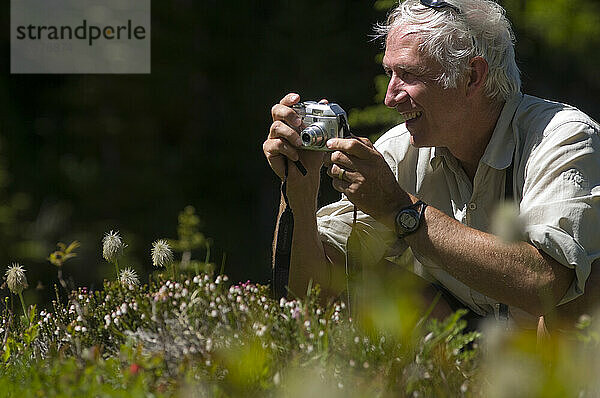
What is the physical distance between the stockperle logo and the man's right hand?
2.84m

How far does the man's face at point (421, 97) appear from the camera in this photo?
96.6 inches

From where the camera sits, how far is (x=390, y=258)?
2775 mm

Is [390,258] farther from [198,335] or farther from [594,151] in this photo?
[198,335]

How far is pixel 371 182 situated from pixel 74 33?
3287mm

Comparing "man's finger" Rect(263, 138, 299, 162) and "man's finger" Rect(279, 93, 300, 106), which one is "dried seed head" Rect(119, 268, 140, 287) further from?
"man's finger" Rect(279, 93, 300, 106)

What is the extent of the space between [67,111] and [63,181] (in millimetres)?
418

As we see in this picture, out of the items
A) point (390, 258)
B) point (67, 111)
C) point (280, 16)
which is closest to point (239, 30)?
point (280, 16)

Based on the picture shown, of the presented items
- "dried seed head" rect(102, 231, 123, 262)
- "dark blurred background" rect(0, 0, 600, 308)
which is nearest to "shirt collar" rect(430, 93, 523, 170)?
"dried seed head" rect(102, 231, 123, 262)

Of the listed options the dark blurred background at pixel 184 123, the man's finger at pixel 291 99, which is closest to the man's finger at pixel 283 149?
the man's finger at pixel 291 99

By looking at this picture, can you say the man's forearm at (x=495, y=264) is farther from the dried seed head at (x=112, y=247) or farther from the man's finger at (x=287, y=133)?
the dried seed head at (x=112, y=247)

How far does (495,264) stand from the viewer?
214 centimetres

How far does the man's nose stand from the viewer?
8.08ft

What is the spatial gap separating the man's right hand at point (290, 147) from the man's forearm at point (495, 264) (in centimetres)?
41

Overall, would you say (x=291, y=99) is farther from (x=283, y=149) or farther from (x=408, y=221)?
(x=408, y=221)
